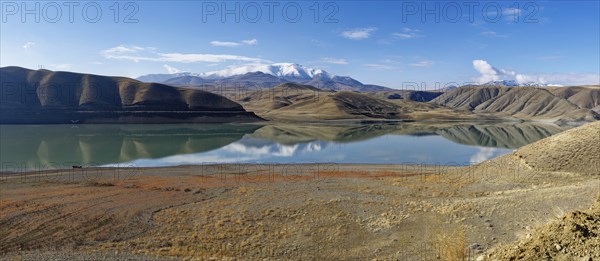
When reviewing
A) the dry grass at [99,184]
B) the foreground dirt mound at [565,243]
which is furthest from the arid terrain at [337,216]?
the dry grass at [99,184]

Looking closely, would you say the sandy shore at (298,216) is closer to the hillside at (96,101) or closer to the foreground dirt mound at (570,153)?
the foreground dirt mound at (570,153)

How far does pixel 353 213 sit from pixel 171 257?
8591mm

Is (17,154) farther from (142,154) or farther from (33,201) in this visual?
(33,201)

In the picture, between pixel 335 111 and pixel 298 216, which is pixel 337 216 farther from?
pixel 335 111

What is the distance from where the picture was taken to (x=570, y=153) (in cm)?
2345

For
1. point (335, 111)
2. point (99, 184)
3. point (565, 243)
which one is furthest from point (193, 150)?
point (335, 111)

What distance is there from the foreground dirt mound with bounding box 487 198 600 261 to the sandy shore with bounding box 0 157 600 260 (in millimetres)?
1139

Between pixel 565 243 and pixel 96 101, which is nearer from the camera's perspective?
pixel 565 243

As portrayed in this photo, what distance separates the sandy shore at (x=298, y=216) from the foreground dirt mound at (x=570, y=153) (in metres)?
0.80

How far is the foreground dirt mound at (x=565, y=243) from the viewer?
691cm

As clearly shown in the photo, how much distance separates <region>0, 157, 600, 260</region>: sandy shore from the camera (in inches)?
568

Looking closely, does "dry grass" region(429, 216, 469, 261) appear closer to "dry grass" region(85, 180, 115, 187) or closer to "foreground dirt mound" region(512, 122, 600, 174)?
"foreground dirt mound" region(512, 122, 600, 174)

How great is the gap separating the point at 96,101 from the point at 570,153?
12897cm

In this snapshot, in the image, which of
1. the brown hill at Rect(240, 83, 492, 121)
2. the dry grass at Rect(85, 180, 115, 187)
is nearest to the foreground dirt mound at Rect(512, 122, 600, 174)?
the dry grass at Rect(85, 180, 115, 187)
